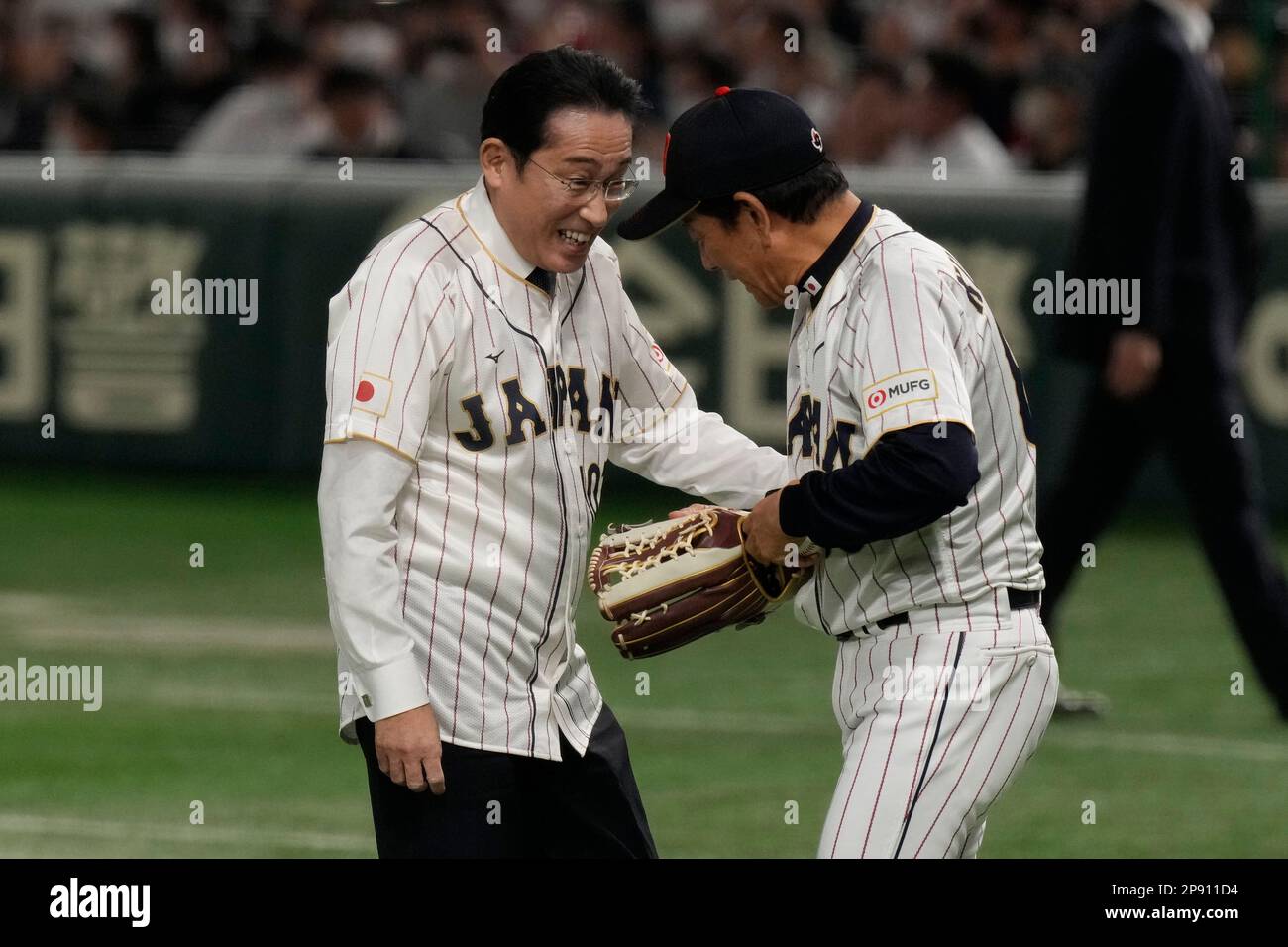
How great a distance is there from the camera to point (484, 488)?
4320mm

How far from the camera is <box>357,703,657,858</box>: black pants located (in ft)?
13.9

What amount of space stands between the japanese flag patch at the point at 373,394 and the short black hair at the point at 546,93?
0.55 meters

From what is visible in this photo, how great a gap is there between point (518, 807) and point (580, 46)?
11127mm

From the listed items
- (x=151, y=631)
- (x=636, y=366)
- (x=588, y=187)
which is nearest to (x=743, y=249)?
(x=588, y=187)

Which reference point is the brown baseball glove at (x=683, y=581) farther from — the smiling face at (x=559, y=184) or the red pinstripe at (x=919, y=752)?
the smiling face at (x=559, y=184)

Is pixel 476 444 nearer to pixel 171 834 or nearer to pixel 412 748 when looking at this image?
pixel 412 748

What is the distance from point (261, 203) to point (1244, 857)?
8.37m

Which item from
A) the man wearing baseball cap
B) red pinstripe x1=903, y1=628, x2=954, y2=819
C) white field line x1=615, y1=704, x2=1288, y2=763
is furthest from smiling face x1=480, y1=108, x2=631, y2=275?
white field line x1=615, y1=704, x2=1288, y2=763

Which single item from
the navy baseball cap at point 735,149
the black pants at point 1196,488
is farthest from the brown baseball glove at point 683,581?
the black pants at point 1196,488

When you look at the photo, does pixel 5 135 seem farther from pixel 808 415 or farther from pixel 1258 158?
pixel 808 415

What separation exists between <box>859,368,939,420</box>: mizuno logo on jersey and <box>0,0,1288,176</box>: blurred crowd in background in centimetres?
863

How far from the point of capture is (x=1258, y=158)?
12195mm

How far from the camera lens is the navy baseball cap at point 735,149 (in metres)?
4.20
